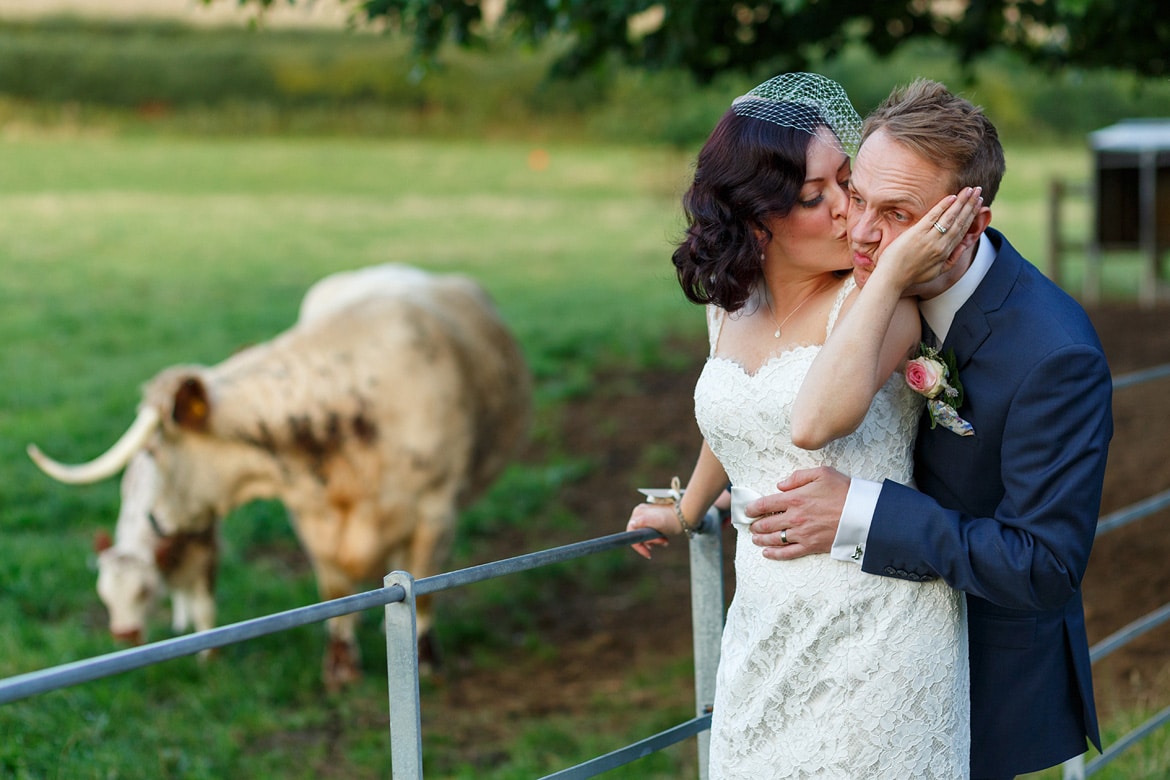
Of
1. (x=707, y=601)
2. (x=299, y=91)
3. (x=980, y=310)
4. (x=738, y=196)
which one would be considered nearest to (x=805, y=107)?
(x=738, y=196)

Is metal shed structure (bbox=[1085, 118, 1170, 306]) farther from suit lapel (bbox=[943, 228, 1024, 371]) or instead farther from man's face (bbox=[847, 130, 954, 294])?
man's face (bbox=[847, 130, 954, 294])

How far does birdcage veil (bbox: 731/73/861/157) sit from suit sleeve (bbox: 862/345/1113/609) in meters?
0.49

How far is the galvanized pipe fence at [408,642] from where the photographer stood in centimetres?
138

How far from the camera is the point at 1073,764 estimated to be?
2971 mm

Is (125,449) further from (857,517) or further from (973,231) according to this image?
(973,231)

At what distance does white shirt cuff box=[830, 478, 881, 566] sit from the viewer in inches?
68.4

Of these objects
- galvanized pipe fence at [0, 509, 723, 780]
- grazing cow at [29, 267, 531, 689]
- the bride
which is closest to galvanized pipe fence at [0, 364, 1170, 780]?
galvanized pipe fence at [0, 509, 723, 780]

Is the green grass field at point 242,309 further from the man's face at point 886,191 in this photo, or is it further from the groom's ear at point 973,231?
the groom's ear at point 973,231

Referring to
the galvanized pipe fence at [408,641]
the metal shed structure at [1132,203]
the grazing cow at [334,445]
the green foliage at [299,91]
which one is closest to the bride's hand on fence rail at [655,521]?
the galvanized pipe fence at [408,641]

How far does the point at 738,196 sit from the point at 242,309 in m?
12.0

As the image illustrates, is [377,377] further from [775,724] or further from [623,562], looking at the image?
[775,724]

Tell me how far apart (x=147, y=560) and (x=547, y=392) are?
5.28 meters

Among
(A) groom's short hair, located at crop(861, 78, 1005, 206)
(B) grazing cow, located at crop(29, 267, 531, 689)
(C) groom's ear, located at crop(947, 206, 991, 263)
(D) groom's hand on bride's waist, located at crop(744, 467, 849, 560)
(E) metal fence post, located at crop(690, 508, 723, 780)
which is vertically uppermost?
(A) groom's short hair, located at crop(861, 78, 1005, 206)

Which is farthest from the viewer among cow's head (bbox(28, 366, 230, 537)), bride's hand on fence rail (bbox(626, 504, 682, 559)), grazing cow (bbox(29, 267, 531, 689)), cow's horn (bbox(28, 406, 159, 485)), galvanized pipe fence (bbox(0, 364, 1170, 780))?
grazing cow (bbox(29, 267, 531, 689))
